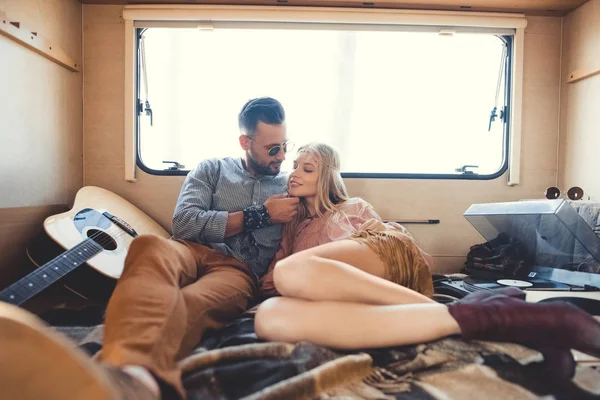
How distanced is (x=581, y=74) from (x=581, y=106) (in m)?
0.19

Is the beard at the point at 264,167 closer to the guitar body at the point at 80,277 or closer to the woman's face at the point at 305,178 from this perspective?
the woman's face at the point at 305,178

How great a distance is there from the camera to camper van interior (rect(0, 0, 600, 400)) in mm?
1030

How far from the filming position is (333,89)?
101 inches

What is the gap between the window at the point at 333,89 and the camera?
254cm

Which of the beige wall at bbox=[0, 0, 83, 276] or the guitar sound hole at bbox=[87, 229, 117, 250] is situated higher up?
the beige wall at bbox=[0, 0, 83, 276]

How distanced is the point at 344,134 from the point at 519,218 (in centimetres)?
118

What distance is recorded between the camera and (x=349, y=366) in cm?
103

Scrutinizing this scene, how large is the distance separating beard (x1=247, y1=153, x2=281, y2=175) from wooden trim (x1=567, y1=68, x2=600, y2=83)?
193cm

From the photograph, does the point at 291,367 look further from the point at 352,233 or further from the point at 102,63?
the point at 102,63

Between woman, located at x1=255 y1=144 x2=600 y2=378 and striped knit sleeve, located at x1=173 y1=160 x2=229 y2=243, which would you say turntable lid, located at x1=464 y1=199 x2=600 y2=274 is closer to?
woman, located at x1=255 y1=144 x2=600 y2=378

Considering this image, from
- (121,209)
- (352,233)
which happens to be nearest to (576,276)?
(352,233)

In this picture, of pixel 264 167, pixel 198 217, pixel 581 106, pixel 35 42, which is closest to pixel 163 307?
pixel 198 217

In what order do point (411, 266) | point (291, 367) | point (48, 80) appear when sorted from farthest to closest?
point (48, 80), point (411, 266), point (291, 367)

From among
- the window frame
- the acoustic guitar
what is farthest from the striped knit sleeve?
the window frame
